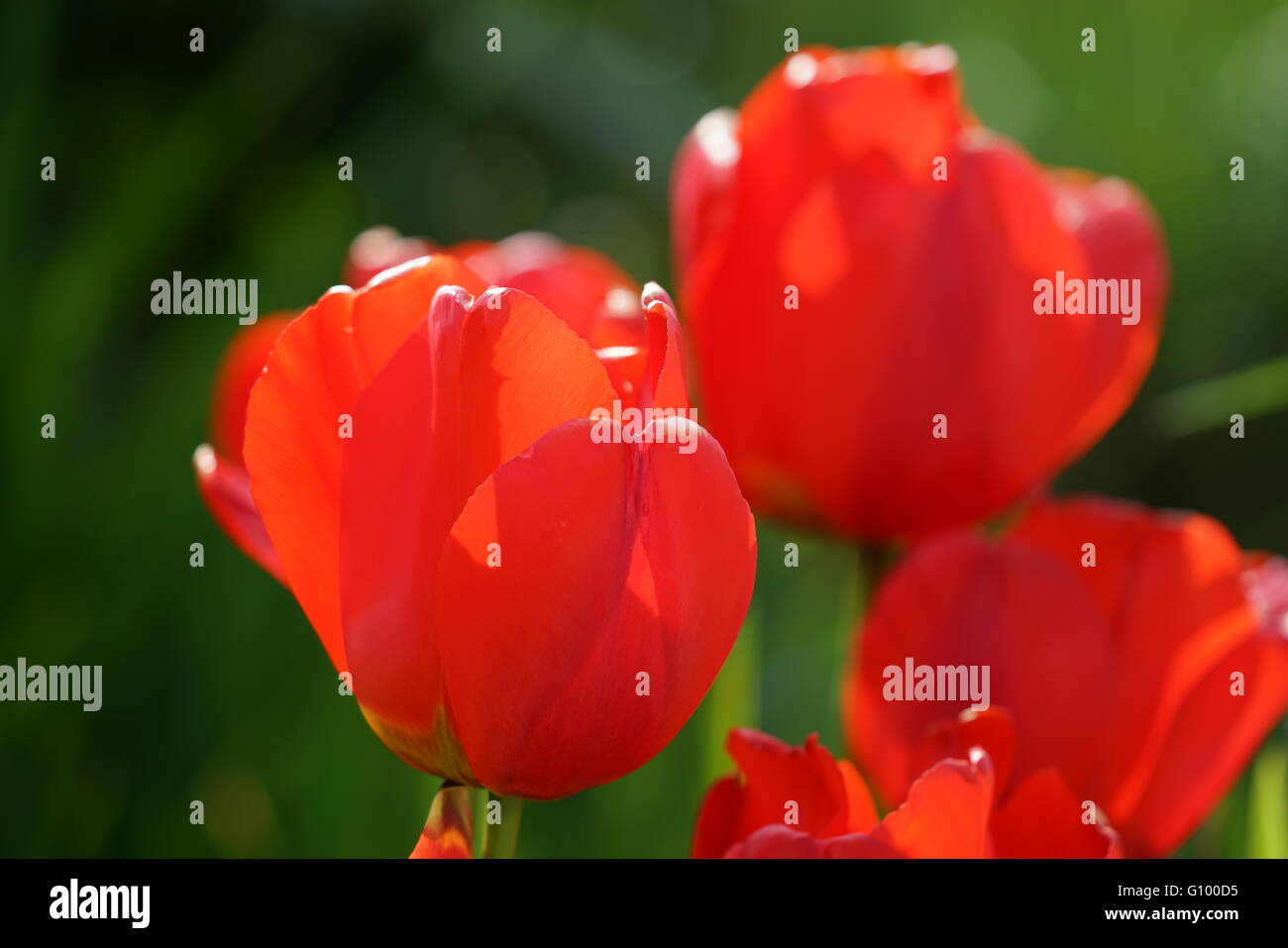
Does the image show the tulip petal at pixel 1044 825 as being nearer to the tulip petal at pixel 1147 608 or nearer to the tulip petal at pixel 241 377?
the tulip petal at pixel 1147 608

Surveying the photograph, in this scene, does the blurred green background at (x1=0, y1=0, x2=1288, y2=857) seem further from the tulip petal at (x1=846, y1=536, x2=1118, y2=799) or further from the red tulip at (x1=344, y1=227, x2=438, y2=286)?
the red tulip at (x1=344, y1=227, x2=438, y2=286)
